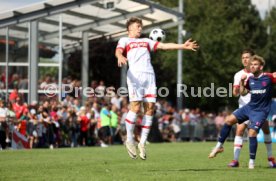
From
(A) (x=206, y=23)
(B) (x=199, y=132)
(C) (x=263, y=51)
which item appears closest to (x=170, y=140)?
(B) (x=199, y=132)

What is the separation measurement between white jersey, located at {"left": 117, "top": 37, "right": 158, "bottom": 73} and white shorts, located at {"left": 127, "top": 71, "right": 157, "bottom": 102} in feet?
0.37

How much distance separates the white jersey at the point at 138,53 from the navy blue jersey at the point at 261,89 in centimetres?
208

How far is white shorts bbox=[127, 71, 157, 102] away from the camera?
14195 millimetres

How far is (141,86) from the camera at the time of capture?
14219 mm

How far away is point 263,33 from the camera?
7531 cm

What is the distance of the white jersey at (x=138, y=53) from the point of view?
1425 cm

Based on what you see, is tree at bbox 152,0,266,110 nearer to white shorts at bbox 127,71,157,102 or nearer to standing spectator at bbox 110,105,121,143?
standing spectator at bbox 110,105,121,143

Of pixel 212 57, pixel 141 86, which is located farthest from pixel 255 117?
pixel 212 57

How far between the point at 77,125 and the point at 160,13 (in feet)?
29.2

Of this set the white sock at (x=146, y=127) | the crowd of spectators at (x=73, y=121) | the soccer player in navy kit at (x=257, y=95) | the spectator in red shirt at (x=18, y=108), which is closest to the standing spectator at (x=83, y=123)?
the crowd of spectators at (x=73, y=121)

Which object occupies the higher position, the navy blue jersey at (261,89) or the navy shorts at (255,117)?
the navy blue jersey at (261,89)

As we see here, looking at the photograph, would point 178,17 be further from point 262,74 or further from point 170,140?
point 262,74

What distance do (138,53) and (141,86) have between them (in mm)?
619

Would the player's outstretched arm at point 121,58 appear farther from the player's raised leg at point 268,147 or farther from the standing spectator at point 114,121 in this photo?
the standing spectator at point 114,121
